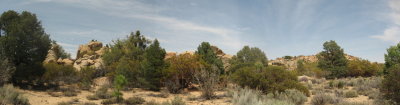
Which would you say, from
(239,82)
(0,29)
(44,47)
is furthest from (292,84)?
(0,29)

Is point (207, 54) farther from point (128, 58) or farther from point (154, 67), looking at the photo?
point (128, 58)

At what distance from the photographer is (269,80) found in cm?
1515

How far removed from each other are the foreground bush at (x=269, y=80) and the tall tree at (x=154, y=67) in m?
9.31

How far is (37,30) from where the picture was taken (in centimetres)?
2239

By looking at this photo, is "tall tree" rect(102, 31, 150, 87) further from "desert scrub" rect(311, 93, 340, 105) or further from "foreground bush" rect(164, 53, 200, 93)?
"desert scrub" rect(311, 93, 340, 105)

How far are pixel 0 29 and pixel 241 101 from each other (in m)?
21.4

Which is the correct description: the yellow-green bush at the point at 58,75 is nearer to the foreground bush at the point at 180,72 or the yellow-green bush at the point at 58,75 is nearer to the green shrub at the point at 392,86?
the foreground bush at the point at 180,72

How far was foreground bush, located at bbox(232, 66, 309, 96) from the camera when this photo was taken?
48.4 ft

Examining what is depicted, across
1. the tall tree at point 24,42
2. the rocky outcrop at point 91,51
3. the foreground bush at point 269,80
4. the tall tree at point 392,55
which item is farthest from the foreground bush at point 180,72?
the rocky outcrop at point 91,51

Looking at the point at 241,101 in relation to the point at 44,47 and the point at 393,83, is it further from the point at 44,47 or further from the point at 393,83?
the point at 44,47

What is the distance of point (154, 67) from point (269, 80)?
11623mm

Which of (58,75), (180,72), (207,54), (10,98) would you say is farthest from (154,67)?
(58,75)

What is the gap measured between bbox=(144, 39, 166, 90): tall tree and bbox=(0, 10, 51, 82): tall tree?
836 centimetres

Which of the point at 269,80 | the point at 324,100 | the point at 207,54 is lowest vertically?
the point at 324,100
